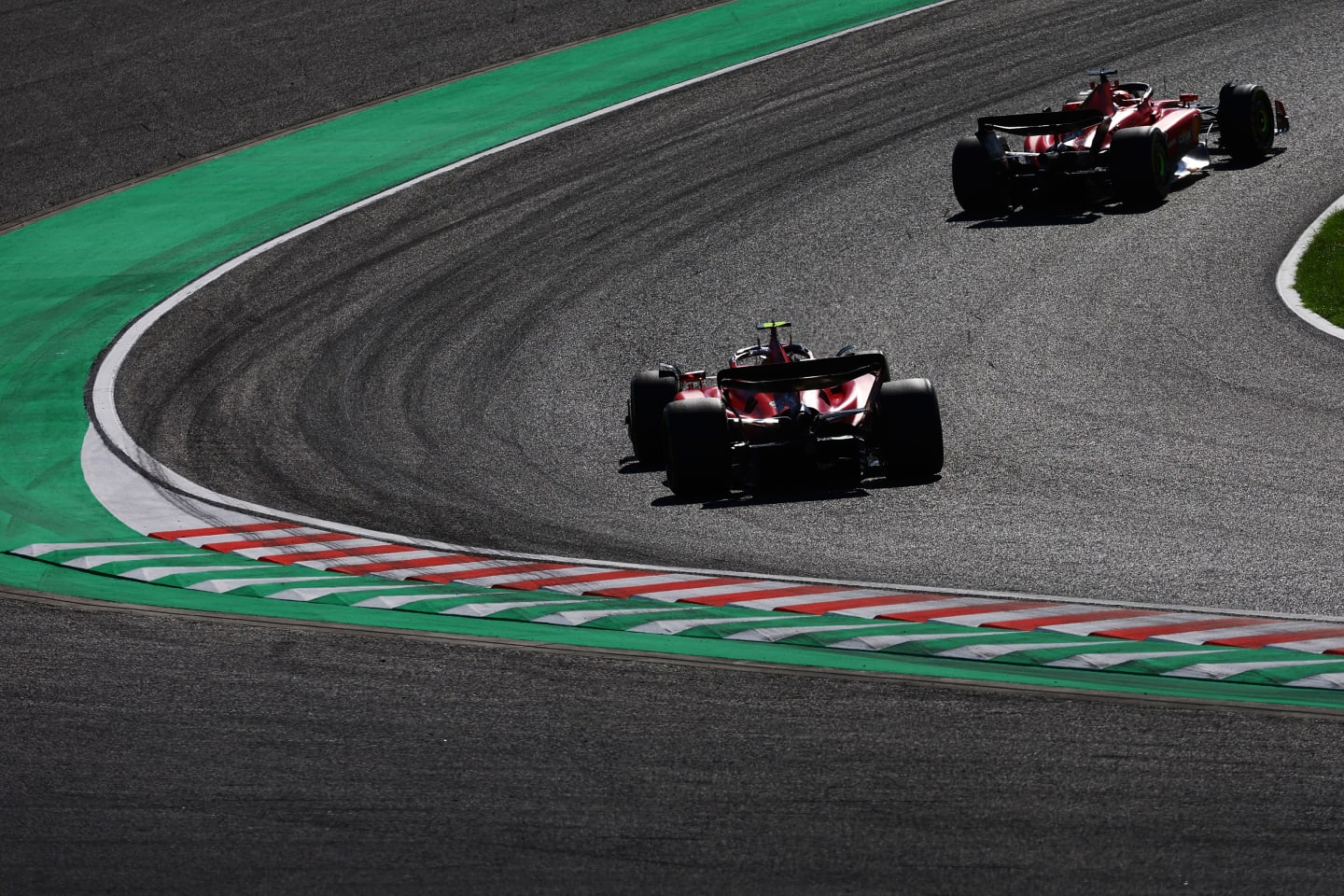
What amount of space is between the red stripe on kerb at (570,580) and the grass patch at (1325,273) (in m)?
8.85

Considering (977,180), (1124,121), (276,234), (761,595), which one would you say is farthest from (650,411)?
(276,234)

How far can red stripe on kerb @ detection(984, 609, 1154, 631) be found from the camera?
1004cm

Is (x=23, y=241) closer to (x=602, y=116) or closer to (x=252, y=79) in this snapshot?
(x=252, y=79)

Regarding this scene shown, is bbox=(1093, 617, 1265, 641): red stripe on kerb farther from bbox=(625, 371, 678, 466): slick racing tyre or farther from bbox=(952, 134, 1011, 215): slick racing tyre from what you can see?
bbox=(952, 134, 1011, 215): slick racing tyre

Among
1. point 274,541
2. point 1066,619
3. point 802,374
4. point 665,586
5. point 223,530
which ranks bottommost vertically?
point 1066,619

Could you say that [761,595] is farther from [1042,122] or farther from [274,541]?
[1042,122]

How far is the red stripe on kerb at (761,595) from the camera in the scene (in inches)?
432

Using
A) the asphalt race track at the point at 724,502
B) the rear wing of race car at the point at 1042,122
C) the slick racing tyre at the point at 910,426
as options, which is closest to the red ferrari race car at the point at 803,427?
the slick racing tyre at the point at 910,426

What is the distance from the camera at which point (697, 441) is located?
13445 mm

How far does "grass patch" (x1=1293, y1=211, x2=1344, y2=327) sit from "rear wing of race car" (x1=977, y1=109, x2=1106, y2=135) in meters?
3.07

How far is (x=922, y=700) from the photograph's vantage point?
8820 mm

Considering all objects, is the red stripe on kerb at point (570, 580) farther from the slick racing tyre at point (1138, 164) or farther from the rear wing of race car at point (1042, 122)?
the slick racing tyre at point (1138, 164)

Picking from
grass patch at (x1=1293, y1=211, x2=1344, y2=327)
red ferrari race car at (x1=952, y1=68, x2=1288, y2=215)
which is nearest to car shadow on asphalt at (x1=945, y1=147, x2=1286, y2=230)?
red ferrari race car at (x1=952, y1=68, x2=1288, y2=215)

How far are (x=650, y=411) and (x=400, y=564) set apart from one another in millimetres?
2985
